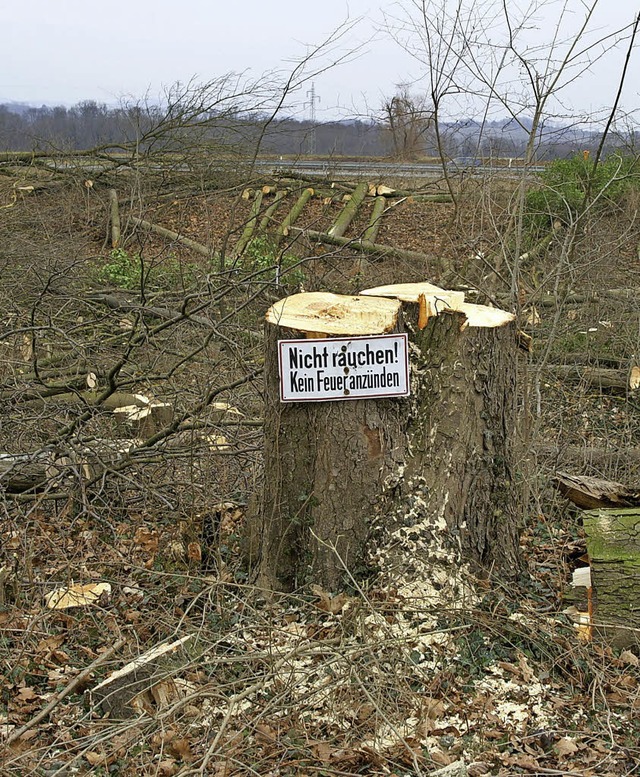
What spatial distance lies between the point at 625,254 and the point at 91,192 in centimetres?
873

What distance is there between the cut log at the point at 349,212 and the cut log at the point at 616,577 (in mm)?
10982

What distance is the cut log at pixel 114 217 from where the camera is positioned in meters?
13.3

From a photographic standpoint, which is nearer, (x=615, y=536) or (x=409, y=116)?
(x=615, y=536)

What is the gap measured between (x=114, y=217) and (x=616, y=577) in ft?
38.4

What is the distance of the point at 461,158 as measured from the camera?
7027mm

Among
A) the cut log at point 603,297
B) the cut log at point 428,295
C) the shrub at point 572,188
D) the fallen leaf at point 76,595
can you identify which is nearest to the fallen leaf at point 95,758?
the fallen leaf at point 76,595

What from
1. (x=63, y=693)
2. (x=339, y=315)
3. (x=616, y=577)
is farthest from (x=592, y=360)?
(x=63, y=693)

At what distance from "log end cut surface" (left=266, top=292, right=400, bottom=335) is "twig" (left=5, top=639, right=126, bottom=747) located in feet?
4.87

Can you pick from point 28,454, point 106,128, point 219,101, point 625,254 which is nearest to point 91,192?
point 106,128

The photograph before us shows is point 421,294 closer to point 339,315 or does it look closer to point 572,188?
point 339,315

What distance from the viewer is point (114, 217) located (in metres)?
13.7

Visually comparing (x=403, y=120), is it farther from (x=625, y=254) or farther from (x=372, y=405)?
(x=625, y=254)

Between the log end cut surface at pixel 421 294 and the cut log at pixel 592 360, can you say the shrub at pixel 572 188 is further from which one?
the log end cut surface at pixel 421 294

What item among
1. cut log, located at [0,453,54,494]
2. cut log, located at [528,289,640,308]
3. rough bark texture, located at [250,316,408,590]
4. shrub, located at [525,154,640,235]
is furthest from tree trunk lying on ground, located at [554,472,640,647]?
shrub, located at [525,154,640,235]
